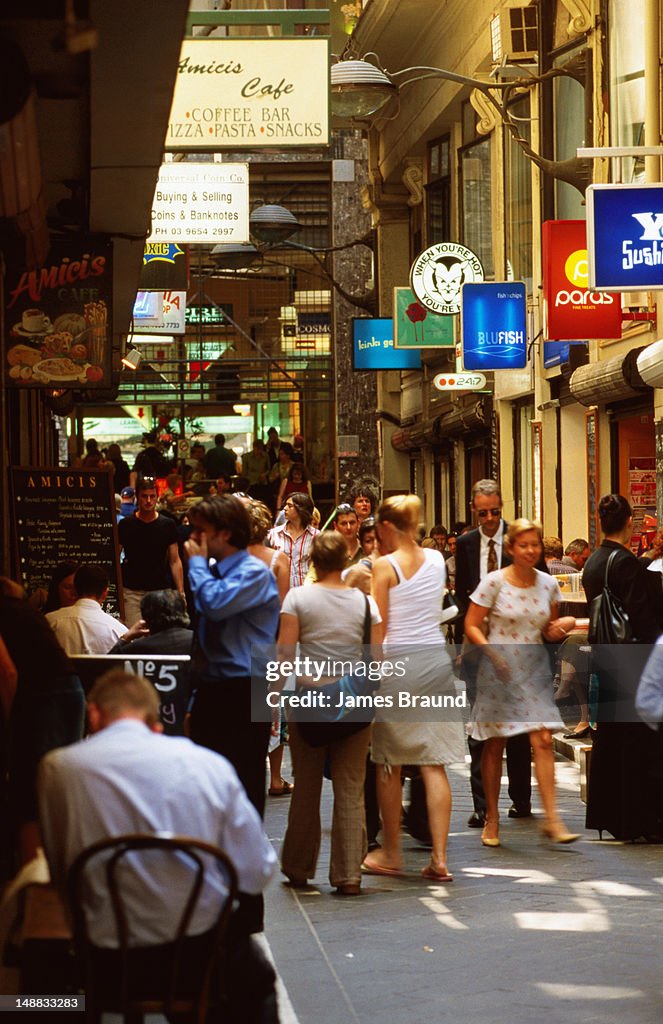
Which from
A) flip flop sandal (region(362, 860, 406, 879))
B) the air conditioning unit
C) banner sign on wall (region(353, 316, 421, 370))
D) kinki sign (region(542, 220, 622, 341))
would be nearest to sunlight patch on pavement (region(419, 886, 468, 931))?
flip flop sandal (region(362, 860, 406, 879))

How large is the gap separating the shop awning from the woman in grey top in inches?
376

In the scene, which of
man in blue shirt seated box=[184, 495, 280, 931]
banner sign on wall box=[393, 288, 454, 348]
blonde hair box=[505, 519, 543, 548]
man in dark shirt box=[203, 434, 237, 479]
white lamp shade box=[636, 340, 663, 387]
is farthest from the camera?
banner sign on wall box=[393, 288, 454, 348]

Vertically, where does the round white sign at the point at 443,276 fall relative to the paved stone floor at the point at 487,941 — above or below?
above

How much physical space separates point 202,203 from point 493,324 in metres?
6.43

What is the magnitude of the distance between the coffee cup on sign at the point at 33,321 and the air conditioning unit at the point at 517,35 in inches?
546

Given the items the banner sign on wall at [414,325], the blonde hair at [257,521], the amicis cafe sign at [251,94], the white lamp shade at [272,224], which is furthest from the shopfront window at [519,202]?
the blonde hair at [257,521]

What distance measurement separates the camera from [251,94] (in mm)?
13445

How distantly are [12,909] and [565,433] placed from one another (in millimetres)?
18570

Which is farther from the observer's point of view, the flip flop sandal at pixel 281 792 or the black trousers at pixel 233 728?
the flip flop sandal at pixel 281 792

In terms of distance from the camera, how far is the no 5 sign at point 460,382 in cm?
2698

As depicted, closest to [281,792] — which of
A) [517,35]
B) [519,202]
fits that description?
[517,35]

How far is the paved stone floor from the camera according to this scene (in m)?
6.45

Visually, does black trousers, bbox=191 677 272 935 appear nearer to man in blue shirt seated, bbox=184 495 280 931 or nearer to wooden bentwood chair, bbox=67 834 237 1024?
man in blue shirt seated, bbox=184 495 280 931

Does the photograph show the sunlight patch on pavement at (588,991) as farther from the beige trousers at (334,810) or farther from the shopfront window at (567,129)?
the shopfront window at (567,129)
